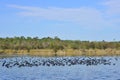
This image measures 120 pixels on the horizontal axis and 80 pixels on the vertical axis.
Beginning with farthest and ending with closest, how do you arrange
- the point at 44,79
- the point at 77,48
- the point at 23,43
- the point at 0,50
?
the point at 23,43, the point at 77,48, the point at 0,50, the point at 44,79

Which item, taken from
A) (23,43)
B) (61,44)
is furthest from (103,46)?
(23,43)

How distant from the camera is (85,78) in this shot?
1334 inches

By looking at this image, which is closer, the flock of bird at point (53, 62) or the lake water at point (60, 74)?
the lake water at point (60, 74)

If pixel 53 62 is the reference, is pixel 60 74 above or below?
below

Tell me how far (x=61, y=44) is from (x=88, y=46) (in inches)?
348

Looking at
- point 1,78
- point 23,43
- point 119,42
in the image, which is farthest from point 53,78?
point 119,42

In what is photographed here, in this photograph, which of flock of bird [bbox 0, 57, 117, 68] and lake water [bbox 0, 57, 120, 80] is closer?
lake water [bbox 0, 57, 120, 80]

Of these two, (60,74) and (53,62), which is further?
(53,62)

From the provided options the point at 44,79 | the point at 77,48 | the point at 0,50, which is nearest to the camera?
the point at 44,79

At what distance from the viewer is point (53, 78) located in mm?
33844

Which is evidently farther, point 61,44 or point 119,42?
point 119,42

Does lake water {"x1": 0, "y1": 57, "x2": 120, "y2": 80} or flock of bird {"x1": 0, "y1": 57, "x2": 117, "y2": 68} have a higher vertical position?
flock of bird {"x1": 0, "y1": 57, "x2": 117, "y2": 68}

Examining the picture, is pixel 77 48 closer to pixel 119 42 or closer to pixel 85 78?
pixel 119 42

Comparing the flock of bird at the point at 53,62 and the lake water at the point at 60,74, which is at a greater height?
the flock of bird at the point at 53,62
